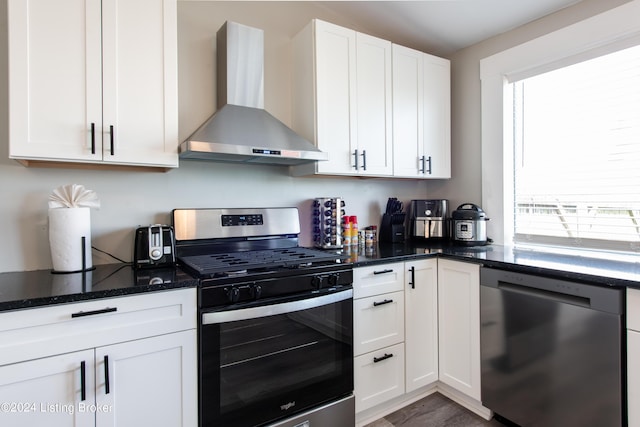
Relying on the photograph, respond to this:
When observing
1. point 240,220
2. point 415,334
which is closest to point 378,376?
point 415,334

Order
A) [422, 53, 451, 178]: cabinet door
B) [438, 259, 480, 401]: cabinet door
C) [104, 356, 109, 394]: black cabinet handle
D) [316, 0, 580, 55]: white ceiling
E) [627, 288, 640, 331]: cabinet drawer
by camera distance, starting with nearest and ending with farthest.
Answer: [104, 356, 109, 394]: black cabinet handle
[627, 288, 640, 331]: cabinet drawer
[438, 259, 480, 401]: cabinet door
[316, 0, 580, 55]: white ceiling
[422, 53, 451, 178]: cabinet door

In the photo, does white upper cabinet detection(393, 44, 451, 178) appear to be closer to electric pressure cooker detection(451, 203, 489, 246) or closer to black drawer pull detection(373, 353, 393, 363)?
electric pressure cooker detection(451, 203, 489, 246)

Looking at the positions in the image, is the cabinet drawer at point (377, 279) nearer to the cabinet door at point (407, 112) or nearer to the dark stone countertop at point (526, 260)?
the dark stone countertop at point (526, 260)

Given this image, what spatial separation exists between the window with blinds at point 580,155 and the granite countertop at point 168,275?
1.09 feet

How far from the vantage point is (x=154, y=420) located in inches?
53.6

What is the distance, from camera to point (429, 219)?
2.73 meters

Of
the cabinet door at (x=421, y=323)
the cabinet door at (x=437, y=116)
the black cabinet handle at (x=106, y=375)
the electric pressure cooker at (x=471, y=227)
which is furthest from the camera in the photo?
the cabinet door at (x=437, y=116)

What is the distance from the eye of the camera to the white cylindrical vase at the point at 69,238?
1536mm

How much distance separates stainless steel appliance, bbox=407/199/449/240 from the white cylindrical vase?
223cm

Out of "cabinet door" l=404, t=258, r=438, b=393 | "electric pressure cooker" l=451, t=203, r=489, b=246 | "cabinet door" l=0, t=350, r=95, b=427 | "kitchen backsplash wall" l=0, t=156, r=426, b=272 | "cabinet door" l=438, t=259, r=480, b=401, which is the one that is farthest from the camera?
"electric pressure cooker" l=451, t=203, r=489, b=246

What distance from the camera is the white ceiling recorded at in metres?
2.22

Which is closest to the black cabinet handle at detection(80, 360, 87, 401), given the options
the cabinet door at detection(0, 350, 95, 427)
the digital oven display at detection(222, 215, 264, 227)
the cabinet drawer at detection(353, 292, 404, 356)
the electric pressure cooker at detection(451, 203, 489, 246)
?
the cabinet door at detection(0, 350, 95, 427)

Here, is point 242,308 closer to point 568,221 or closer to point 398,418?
point 398,418

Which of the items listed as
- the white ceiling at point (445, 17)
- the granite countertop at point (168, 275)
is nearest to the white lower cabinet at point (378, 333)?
the granite countertop at point (168, 275)
